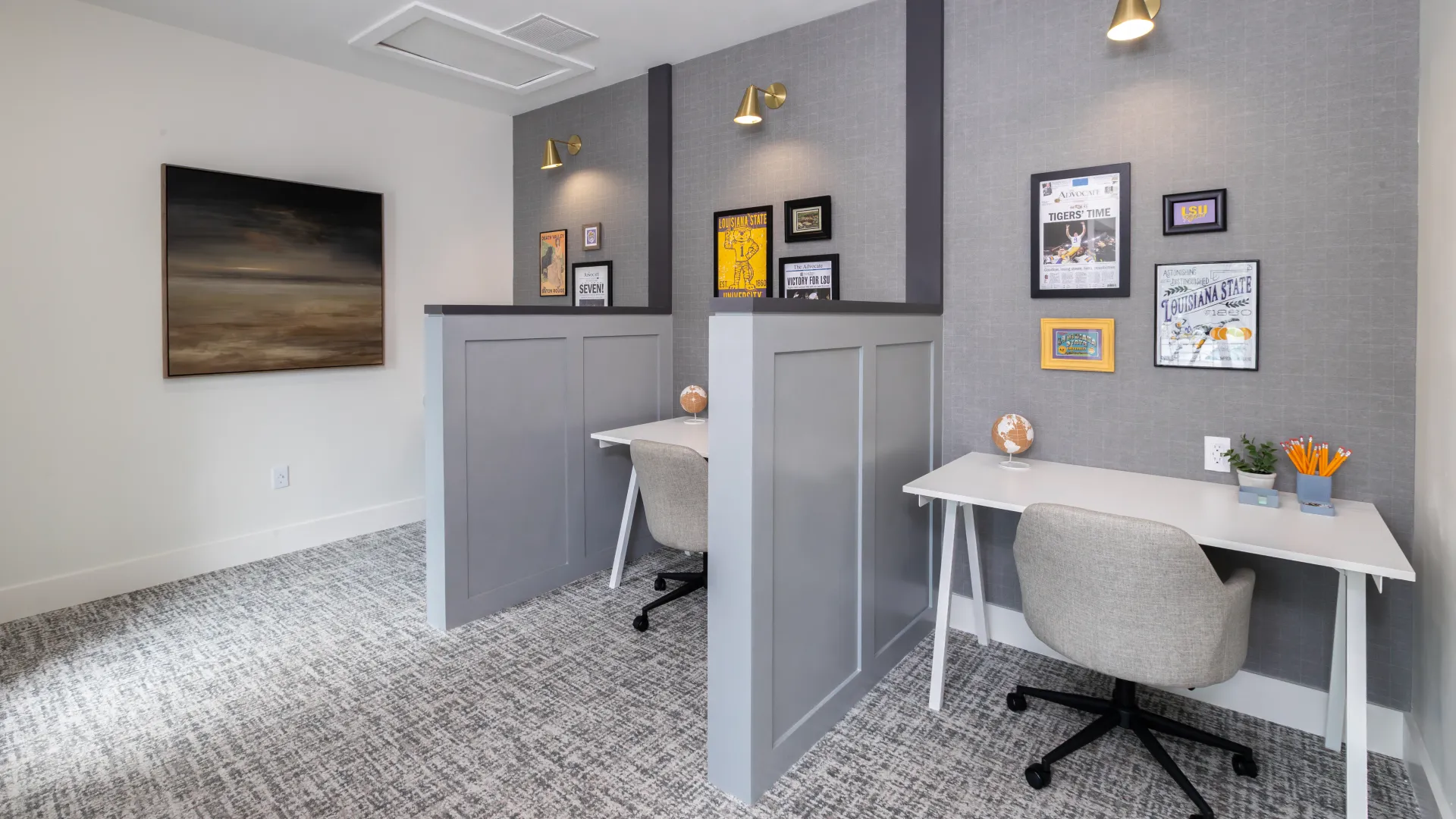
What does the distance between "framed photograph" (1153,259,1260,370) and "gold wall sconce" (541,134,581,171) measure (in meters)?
3.14

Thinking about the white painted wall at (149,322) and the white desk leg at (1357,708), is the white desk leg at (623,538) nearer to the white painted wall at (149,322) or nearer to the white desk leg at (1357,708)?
the white painted wall at (149,322)

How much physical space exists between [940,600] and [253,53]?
4042 mm

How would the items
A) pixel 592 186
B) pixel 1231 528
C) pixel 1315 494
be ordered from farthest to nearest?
pixel 592 186, pixel 1315 494, pixel 1231 528

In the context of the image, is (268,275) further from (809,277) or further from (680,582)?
(809,277)

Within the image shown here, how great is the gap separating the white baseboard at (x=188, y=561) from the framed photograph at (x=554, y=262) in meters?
Answer: 1.56

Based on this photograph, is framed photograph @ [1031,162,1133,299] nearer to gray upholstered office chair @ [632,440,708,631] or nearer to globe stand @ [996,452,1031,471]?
globe stand @ [996,452,1031,471]

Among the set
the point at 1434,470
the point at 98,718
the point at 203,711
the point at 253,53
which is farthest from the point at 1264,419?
the point at 253,53

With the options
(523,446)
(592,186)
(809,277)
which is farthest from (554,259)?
(809,277)

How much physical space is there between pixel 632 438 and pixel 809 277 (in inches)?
43.4

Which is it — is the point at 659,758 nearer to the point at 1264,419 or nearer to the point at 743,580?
the point at 743,580

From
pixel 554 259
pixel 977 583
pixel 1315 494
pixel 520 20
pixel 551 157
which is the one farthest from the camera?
pixel 554 259

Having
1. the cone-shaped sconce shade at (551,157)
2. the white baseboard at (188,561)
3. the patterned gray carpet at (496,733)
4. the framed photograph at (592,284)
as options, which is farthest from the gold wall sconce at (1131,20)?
the white baseboard at (188,561)

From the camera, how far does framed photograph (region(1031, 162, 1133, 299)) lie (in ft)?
8.11

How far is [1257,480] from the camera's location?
6.95 feet
